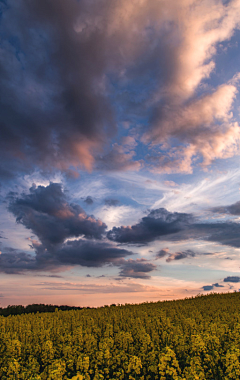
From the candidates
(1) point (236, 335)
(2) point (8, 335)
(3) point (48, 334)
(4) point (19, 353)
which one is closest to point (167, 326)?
(1) point (236, 335)

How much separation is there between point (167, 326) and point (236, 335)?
14.0 feet

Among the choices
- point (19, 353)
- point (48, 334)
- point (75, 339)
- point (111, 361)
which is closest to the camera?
point (111, 361)

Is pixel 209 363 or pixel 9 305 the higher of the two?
pixel 9 305

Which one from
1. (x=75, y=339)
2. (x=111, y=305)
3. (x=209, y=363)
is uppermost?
(x=111, y=305)

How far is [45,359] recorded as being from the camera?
431 inches

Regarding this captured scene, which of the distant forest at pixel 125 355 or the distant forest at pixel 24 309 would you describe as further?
the distant forest at pixel 24 309

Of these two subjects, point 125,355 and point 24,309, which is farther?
point 24,309

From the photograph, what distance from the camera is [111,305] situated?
1224 inches

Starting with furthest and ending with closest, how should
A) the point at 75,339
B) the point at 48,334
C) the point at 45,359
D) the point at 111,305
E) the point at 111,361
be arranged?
the point at 111,305 < the point at 48,334 < the point at 75,339 < the point at 45,359 < the point at 111,361

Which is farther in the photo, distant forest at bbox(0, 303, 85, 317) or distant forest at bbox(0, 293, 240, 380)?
distant forest at bbox(0, 303, 85, 317)

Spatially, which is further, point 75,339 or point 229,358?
point 75,339

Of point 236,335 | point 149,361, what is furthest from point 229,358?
point 236,335

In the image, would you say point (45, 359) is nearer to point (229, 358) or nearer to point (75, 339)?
point (75, 339)

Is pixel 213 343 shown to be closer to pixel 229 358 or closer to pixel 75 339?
pixel 229 358
